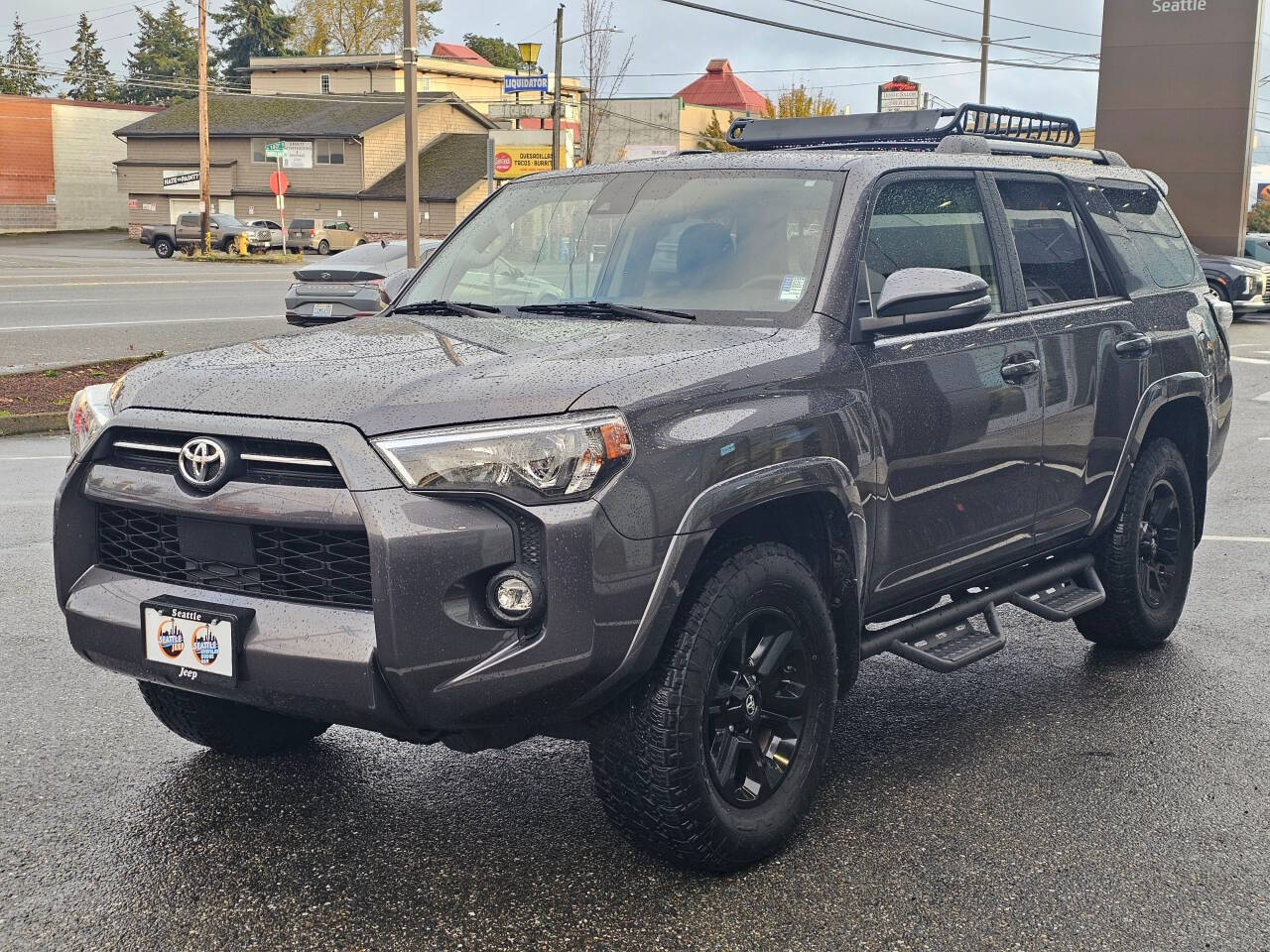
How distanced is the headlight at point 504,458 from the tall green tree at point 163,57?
11707 cm

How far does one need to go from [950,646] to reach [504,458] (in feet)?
6.83

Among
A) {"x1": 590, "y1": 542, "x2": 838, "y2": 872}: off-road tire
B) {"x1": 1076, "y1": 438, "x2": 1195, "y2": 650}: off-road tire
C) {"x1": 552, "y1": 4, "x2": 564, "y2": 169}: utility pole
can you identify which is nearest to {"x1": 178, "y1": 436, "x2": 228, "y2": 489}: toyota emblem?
{"x1": 590, "y1": 542, "x2": 838, "y2": 872}: off-road tire

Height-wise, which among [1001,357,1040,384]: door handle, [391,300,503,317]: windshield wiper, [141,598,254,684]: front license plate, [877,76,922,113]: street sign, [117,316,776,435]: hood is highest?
[877,76,922,113]: street sign

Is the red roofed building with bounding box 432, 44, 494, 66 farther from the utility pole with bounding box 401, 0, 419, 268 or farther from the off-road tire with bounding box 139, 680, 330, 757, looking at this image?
the off-road tire with bounding box 139, 680, 330, 757

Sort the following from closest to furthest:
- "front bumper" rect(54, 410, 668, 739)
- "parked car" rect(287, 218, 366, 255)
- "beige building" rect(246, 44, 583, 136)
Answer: "front bumper" rect(54, 410, 668, 739)
"parked car" rect(287, 218, 366, 255)
"beige building" rect(246, 44, 583, 136)

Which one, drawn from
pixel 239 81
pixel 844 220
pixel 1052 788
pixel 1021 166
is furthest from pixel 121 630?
pixel 239 81

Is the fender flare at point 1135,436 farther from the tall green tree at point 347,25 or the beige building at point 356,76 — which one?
the tall green tree at point 347,25

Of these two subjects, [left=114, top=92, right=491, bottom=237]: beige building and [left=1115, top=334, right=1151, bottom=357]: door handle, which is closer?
[left=1115, top=334, right=1151, bottom=357]: door handle

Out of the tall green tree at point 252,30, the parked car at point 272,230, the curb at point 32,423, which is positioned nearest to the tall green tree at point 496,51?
the tall green tree at point 252,30

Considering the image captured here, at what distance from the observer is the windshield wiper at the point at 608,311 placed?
4.29 m

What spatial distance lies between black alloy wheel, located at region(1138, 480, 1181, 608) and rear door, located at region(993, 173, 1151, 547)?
585 millimetres

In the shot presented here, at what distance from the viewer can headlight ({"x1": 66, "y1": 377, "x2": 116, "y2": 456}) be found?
3.78 metres

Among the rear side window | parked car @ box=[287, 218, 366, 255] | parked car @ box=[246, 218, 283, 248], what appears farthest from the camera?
parked car @ box=[287, 218, 366, 255]

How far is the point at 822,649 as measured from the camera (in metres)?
4.00
